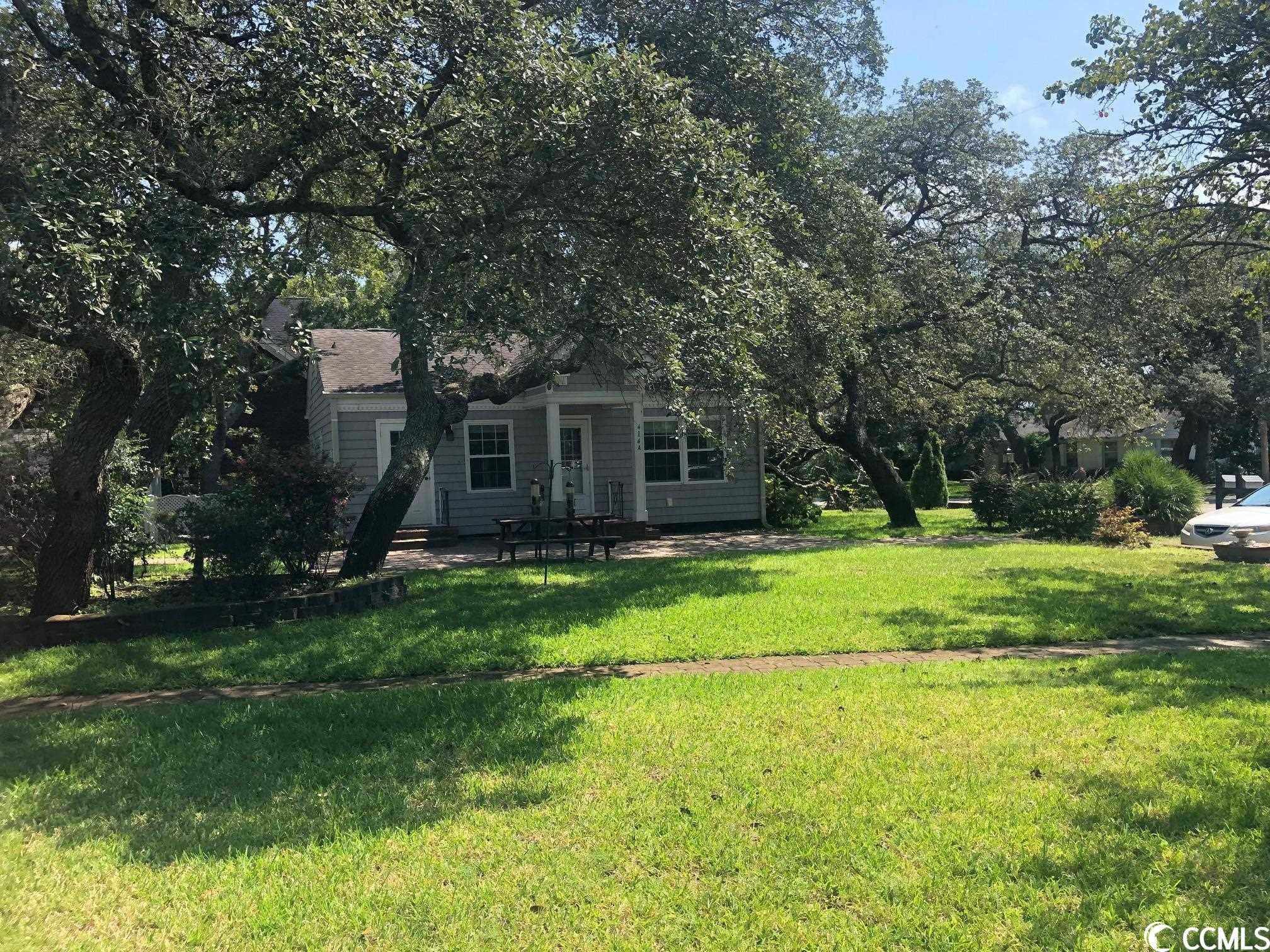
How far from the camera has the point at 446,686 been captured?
716cm

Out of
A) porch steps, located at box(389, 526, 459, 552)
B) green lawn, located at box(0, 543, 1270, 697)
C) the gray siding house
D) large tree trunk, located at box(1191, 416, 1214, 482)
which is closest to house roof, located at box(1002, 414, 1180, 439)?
large tree trunk, located at box(1191, 416, 1214, 482)

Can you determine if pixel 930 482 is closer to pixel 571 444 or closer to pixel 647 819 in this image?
pixel 571 444

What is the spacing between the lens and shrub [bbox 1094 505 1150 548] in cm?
1686

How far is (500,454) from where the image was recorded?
2011cm

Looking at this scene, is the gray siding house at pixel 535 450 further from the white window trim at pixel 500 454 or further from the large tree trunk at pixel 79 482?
the large tree trunk at pixel 79 482

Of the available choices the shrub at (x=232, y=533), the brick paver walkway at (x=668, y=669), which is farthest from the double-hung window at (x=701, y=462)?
the brick paver walkway at (x=668, y=669)

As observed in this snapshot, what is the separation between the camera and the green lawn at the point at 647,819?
3535 millimetres

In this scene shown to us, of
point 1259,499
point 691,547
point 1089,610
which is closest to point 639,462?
point 691,547

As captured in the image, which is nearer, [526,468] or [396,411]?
[396,411]

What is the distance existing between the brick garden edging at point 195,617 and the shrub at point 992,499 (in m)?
14.7

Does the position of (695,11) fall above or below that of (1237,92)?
above

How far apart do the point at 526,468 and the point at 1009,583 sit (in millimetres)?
11295

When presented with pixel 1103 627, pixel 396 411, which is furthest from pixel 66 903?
pixel 396 411

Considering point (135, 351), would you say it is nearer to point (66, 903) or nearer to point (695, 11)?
point (66, 903)
